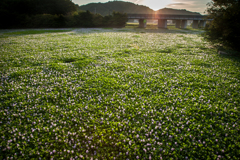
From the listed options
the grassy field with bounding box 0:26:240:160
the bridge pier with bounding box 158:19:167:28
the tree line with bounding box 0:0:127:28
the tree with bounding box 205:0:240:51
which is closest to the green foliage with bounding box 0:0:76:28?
the tree line with bounding box 0:0:127:28

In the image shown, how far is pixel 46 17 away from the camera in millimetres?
62844

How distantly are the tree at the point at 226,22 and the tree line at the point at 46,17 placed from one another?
59553 mm

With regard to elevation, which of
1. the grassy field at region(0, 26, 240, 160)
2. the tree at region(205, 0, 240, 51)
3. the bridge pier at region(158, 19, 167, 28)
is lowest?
the grassy field at region(0, 26, 240, 160)

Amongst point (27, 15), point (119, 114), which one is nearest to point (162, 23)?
point (27, 15)

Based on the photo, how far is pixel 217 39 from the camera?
18297 millimetres

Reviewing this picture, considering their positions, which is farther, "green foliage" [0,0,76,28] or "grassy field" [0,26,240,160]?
"green foliage" [0,0,76,28]

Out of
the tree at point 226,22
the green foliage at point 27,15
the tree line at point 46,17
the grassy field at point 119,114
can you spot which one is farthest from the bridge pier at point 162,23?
the grassy field at point 119,114

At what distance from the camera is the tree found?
15.1m

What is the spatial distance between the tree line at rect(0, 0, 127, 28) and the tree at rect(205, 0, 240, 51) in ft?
195

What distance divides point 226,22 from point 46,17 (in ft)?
237

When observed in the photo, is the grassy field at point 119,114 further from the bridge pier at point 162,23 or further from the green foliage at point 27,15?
the bridge pier at point 162,23

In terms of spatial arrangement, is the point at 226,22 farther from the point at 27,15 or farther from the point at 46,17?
the point at 27,15

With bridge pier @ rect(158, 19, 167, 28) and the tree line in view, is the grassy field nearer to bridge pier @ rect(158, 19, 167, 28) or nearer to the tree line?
the tree line

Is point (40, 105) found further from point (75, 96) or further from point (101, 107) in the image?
point (101, 107)
